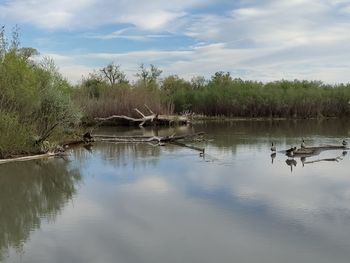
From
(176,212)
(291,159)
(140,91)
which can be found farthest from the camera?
(140,91)

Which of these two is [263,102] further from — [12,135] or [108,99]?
[12,135]

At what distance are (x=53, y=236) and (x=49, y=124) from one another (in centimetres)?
1080

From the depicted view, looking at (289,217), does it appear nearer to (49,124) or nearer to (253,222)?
(253,222)

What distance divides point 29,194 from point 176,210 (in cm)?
364

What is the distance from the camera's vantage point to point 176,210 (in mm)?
8562

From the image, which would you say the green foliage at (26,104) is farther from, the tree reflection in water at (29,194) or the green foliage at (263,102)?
the green foliage at (263,102)

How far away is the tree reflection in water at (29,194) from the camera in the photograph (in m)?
7.65

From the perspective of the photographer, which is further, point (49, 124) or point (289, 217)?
point (49, 124)

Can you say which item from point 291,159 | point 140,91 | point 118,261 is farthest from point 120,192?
point 140,91

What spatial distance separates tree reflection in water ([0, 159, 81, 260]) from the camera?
765cm

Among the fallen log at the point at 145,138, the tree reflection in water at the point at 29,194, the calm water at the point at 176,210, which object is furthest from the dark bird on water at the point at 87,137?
the calm water at the point at 176,210

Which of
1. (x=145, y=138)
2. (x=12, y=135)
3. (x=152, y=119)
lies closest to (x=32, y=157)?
(x=12, y=135)

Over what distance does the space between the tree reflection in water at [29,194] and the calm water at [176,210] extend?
0.02m

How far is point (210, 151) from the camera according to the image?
57.3 feet
